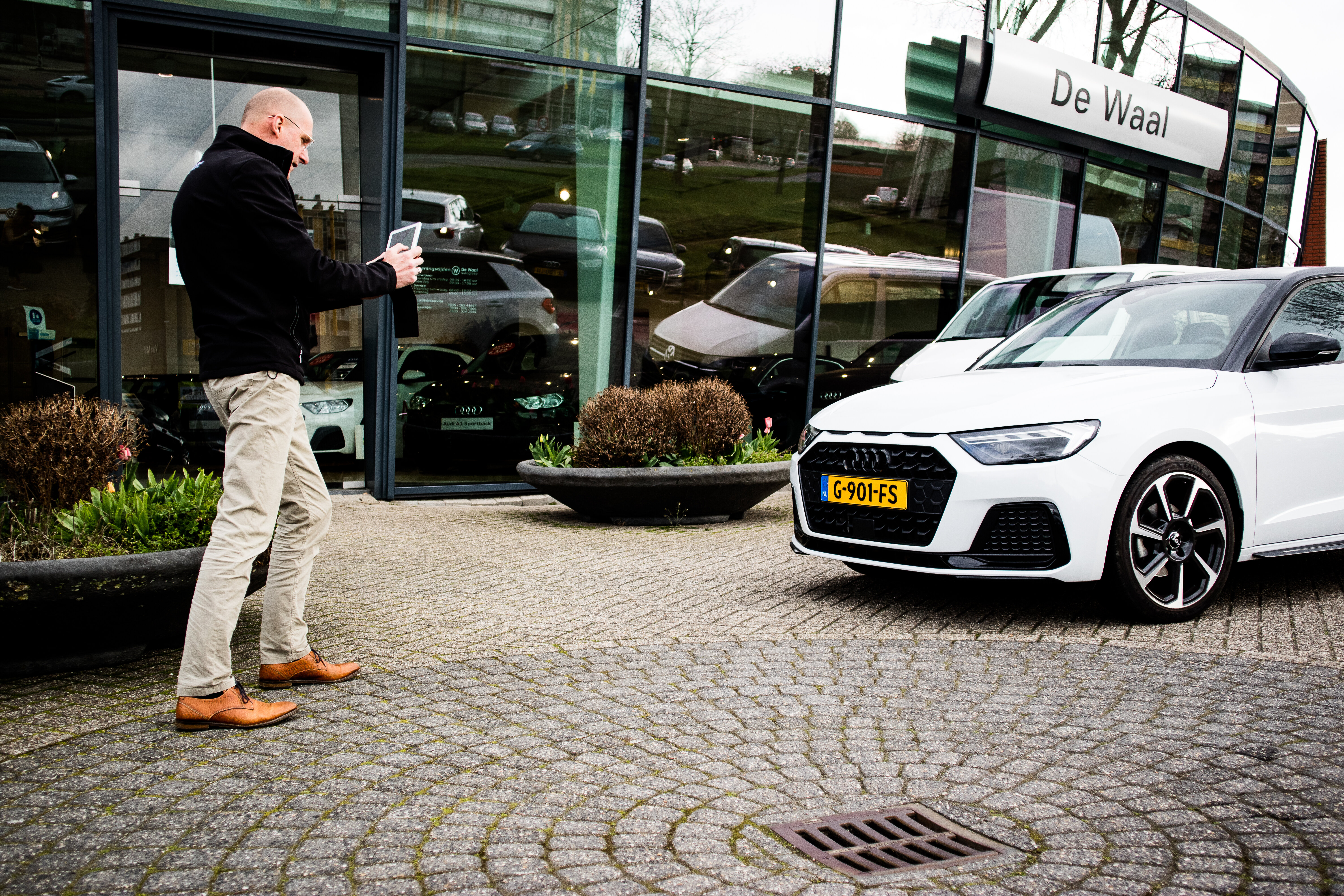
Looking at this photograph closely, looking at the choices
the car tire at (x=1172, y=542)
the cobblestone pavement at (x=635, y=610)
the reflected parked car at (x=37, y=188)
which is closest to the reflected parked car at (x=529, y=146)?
the reflected parked car at (x=37, y=188)

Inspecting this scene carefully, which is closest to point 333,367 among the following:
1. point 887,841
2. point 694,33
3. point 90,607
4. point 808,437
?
point 694,33

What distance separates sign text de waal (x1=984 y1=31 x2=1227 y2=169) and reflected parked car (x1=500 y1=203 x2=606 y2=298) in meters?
5.23

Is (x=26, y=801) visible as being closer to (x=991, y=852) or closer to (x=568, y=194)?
(x=991, y=852)

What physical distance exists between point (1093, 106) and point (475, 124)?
839 centimetres

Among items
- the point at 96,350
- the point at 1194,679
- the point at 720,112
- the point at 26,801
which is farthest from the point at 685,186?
the point at 26,801

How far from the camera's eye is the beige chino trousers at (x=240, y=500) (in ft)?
11.3

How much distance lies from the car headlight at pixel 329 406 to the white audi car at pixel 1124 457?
4.97 meters

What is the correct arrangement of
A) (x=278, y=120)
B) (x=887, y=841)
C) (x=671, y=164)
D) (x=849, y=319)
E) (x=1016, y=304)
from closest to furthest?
(x=887, y=841) < (x=278, y=120) < (x=1016, y=304) < (x=671, y=164) < (x=849, y=319)

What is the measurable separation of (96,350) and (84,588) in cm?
464

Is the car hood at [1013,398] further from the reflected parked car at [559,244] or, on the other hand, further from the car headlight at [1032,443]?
the reflected parked car at [559,244]

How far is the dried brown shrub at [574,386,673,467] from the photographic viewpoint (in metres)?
7.81

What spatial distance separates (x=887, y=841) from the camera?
2.68 m

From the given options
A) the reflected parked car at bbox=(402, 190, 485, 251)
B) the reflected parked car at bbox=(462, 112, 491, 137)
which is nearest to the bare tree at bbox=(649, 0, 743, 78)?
the reflected parked car at bbox=(462, 112, 491, 137)

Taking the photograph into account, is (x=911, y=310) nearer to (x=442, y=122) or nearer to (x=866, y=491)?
(x=442, y=122)
